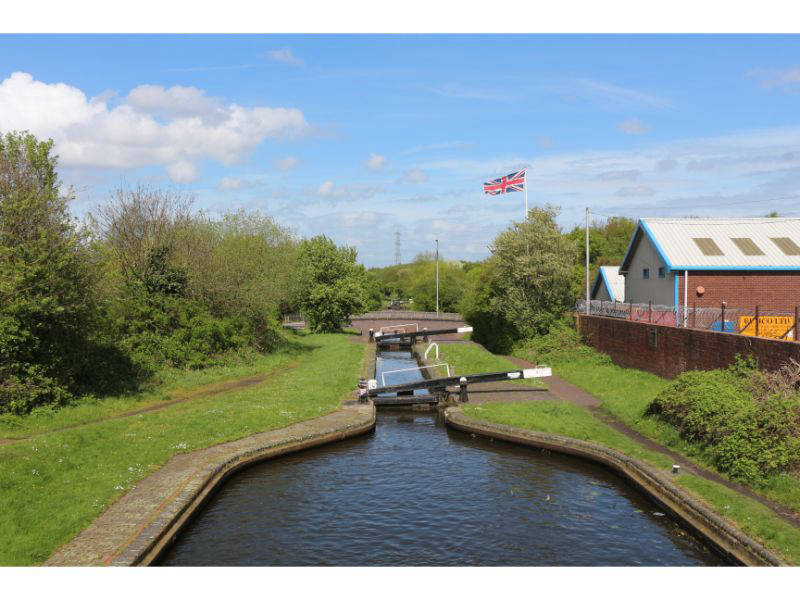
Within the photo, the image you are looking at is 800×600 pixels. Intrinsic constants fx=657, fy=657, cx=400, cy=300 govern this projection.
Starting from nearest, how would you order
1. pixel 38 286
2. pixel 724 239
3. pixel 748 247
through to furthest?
pixel 38 286 < pixel 748 247 < pixel 724 239

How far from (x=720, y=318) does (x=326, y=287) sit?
3931cm

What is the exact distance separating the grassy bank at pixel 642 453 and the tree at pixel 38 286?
13193mm

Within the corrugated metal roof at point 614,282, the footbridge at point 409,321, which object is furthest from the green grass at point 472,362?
the footbridge at point 409,321

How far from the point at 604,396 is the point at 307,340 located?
32211mm

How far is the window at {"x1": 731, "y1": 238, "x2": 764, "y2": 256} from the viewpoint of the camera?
3116 cm

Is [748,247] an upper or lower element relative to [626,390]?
upper

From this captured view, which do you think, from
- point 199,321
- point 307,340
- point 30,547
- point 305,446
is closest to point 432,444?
point 305,446

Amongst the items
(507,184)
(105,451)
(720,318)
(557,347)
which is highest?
(507,184)

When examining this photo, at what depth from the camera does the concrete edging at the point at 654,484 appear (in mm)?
10883

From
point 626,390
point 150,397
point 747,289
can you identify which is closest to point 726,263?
point 747,289

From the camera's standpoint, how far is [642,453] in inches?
640

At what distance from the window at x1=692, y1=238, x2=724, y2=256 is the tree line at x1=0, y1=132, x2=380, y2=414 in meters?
23.2

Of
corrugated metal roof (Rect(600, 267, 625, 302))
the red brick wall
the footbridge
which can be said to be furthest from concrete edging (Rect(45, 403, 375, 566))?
the footbridge

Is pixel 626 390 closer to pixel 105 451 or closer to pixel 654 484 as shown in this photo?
pixel 654 484
